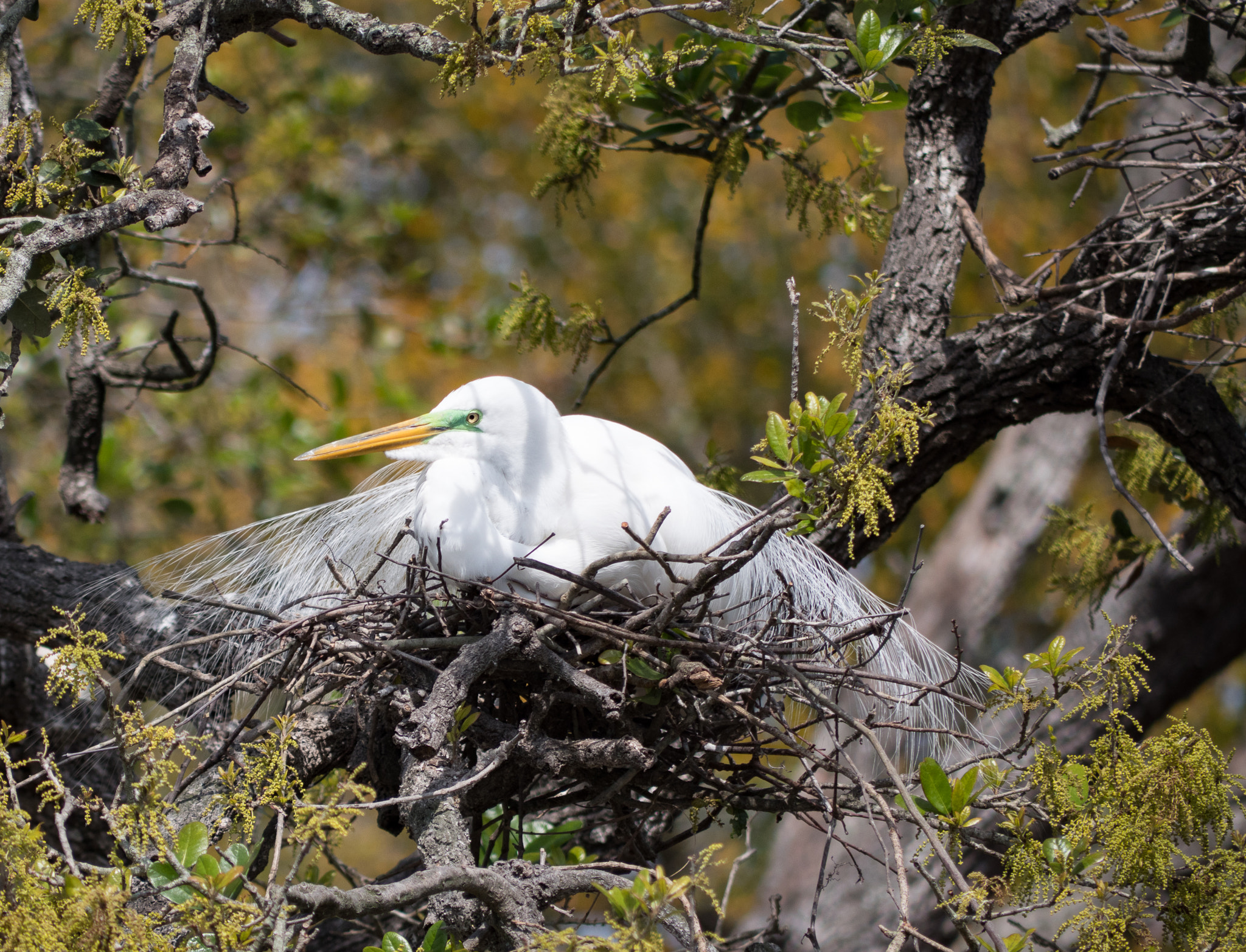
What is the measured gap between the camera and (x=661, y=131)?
238cm

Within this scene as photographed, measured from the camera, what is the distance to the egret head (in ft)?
6.42

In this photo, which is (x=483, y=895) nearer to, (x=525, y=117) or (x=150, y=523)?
(x=150, y=523)

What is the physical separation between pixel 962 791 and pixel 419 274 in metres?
3.52

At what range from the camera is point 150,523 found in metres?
5.29

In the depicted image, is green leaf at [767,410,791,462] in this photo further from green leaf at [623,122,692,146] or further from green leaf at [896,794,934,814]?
green leaf at [623,122,692,146]

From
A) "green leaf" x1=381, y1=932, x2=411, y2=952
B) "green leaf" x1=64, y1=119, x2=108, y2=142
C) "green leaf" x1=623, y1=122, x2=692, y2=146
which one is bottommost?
"green leaf" x1=381, y1=932, x2=411, y2=952

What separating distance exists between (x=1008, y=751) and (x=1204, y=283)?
44.9 inches

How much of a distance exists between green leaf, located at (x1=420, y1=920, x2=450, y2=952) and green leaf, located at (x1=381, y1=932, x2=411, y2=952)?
38mm

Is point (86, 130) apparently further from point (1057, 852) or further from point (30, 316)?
point (1057, 852)

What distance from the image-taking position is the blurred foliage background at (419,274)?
4164 millimetres

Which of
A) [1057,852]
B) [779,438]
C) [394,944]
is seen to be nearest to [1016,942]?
[1057,852]

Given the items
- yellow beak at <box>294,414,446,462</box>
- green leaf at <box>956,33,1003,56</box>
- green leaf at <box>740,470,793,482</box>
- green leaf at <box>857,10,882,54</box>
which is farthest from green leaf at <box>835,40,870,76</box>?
yellow beak at <box>294,414,446,462</box>

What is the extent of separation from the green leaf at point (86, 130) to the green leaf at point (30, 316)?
0.30m

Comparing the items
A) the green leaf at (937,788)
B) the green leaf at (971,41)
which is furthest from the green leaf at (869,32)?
the green leaf at (937,788)
